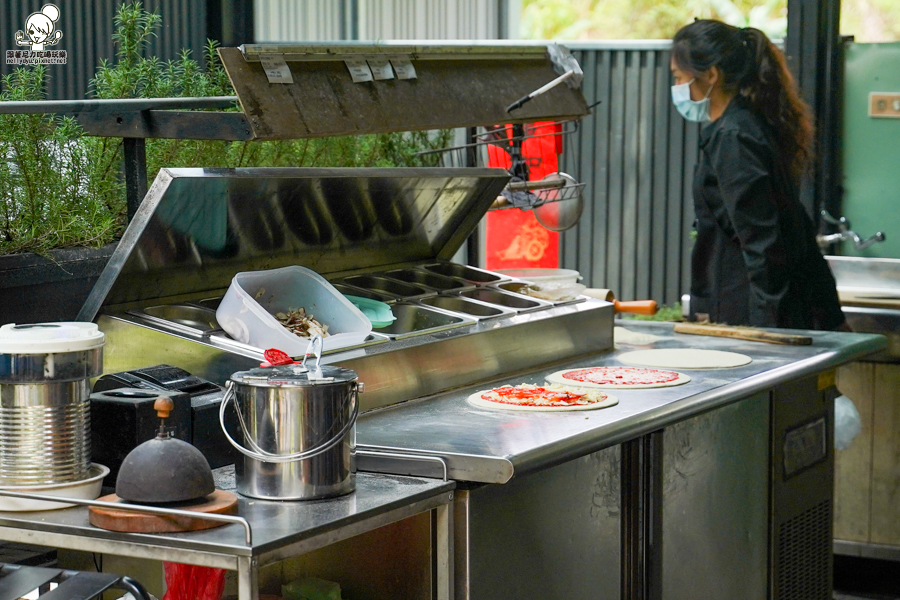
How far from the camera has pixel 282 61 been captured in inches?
112

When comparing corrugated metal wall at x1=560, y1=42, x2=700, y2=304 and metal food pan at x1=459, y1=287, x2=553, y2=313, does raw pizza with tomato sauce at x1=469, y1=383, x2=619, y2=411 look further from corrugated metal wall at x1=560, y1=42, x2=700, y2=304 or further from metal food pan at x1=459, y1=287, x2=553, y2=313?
corrugated metal wall at x1=560, y1=42, x2=700, y2=304

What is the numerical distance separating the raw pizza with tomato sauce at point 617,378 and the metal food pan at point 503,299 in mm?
335

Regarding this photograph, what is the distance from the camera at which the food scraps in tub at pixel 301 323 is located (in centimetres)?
288

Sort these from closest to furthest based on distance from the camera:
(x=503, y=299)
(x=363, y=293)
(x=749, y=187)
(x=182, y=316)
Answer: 1. (x=182, y=316)
2. (x=363, y=293)
3. (x=503, y=299)
4. (x=749, y=187)

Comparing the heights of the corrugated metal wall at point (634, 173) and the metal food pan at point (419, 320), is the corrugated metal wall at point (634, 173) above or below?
above

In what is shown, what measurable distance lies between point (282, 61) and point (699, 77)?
2272 mm

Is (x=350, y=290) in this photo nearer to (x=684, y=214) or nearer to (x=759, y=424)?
(x=759, y=424)

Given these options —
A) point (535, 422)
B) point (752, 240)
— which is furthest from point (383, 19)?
point (535, 422)

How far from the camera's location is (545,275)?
4.14 m

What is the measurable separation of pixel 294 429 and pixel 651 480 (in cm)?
111

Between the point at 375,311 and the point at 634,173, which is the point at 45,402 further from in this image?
the point at 634,173

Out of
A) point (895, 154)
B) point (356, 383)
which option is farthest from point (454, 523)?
point (895, 154)

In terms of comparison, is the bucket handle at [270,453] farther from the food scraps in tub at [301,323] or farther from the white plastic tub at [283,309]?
the food scraps in tub at [301,323]

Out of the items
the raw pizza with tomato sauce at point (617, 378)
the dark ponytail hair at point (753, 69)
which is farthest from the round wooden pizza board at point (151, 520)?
the dark ponytail hair at point (753, 69)
